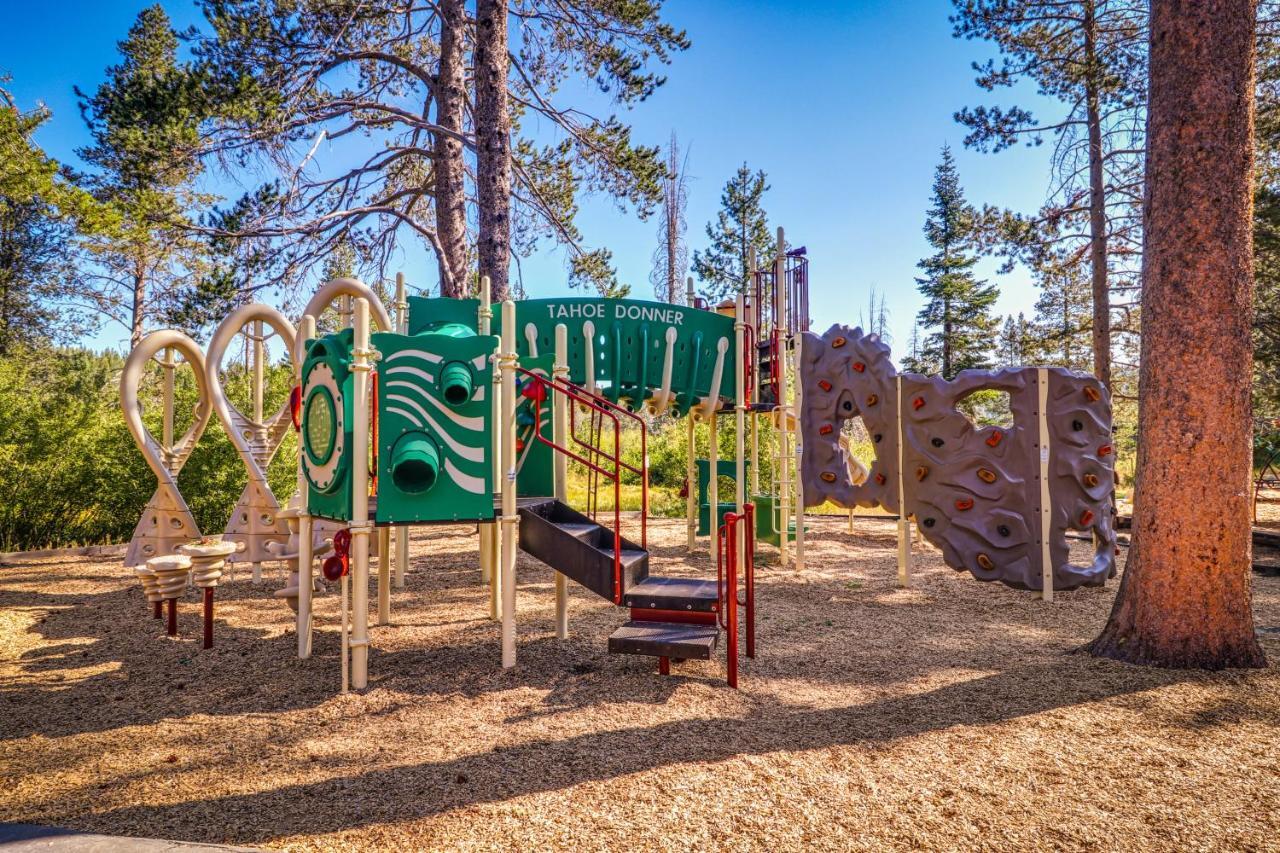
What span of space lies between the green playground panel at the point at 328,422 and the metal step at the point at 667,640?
6.78ft

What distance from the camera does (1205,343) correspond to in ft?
16.1

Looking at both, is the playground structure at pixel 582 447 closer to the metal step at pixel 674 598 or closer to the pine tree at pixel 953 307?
Answer: the metal step at pixel 674 598

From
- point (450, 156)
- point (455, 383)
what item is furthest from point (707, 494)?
point (455, 383)

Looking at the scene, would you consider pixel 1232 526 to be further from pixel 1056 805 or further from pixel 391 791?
pixel 391 791

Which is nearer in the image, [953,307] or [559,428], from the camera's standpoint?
[559,428]

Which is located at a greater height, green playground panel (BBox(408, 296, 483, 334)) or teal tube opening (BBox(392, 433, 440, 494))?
green playground panel (BBox(408, 296, 483, 334))

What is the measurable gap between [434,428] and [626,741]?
244cm

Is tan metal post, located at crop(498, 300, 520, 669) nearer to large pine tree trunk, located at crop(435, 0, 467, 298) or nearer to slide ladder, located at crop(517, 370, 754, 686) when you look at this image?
slide ladder, located at crop(517, 370, 754, 686)

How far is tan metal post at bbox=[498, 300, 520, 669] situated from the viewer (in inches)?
197

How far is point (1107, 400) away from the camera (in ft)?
26.6

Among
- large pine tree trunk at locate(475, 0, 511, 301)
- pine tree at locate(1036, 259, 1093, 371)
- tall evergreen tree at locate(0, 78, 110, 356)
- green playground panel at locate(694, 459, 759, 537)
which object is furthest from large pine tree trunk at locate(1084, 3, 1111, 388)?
tall evergreen tree at locate(0, 78, 110, 356)

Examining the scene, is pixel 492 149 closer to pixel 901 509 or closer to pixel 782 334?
pixel 782 334

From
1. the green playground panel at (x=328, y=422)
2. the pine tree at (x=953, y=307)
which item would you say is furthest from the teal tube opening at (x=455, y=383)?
the pine tree at (x=953, y=307)

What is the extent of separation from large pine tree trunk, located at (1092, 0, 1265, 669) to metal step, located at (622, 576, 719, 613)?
313 centimetres
